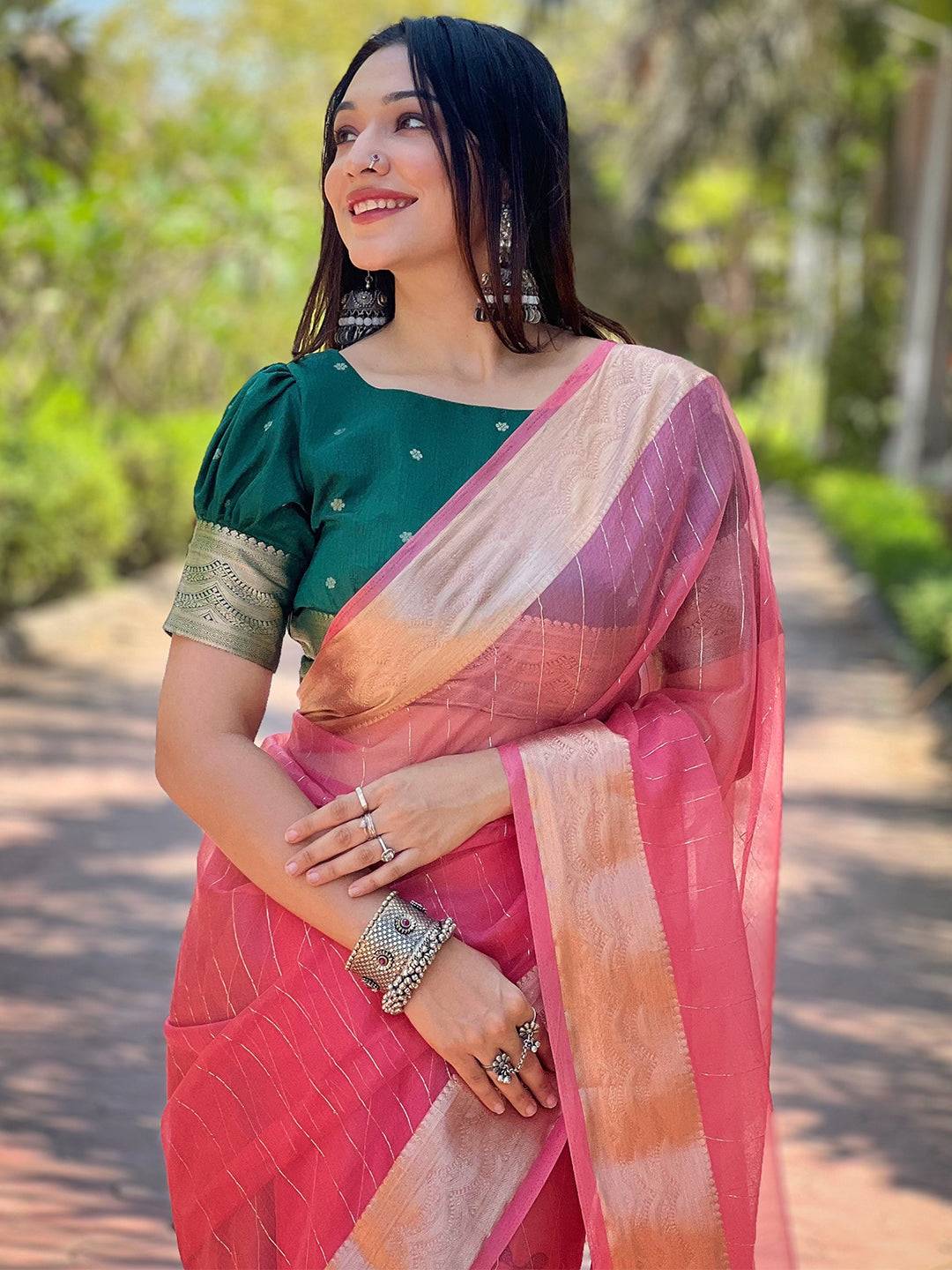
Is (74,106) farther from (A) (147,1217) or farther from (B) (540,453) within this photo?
(B) (540,453)

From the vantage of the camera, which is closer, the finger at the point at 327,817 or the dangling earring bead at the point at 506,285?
the finger at the point at 327,817

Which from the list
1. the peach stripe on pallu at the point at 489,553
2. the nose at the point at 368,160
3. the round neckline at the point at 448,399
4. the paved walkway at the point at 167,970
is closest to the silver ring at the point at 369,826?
the peach stripe on pallu at the point at 489,553

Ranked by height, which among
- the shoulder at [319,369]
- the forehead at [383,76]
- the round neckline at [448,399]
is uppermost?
the forehead at [383,76]

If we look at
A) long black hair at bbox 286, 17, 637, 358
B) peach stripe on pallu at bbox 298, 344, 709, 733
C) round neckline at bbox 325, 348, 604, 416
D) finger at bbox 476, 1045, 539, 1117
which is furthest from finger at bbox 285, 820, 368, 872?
long black hair at bbox 286, 17, 637, 358

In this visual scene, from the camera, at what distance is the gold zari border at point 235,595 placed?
164 centimetres

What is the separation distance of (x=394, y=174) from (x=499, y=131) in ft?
0.37

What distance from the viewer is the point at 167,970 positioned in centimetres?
465

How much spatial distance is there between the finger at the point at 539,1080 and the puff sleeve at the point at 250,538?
0.47 m

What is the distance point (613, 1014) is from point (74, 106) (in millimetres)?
11349

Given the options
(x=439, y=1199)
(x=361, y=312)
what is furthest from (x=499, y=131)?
Answer: (x=439, y=1199)

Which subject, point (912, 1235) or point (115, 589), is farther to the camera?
point (115, 589)

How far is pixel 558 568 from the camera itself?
64.0 inches

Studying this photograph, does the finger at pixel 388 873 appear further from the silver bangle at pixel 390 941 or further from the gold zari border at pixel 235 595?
the gold zari border at pixel 235 595

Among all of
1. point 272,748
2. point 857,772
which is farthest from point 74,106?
point 272,748
